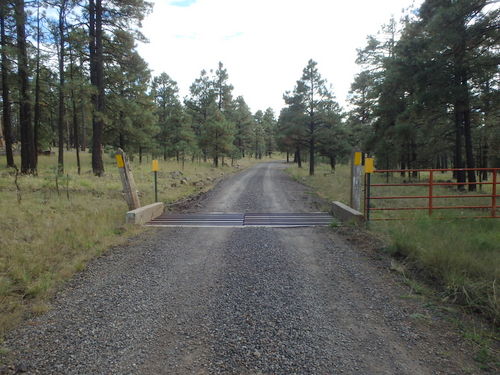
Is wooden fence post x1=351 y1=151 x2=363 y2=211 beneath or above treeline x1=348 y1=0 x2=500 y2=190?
beneath

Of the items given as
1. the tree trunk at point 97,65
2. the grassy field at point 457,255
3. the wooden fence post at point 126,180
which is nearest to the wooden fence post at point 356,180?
the grassy field at point 457,255

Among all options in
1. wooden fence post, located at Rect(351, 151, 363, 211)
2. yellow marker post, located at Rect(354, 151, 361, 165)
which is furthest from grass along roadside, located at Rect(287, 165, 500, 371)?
yellow marker post, located at Rect(354, 151, 361, 165)

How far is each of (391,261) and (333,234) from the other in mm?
1888

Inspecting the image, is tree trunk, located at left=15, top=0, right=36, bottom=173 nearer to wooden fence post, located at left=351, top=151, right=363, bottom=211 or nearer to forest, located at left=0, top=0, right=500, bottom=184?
forest, located at left=0, top=0, right=500, bottom=184

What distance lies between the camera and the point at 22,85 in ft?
52.0

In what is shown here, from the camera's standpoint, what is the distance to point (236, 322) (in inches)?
125

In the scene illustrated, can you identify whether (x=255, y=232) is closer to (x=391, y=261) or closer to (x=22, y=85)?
(x=391, y=261)

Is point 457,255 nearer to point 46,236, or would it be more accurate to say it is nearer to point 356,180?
point 356,180

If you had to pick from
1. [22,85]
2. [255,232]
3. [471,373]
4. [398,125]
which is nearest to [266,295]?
[471,373]

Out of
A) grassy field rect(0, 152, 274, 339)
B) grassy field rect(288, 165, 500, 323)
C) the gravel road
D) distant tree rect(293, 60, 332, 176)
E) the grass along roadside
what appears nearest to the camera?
the gravel road

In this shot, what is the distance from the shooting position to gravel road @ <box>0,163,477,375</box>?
254 cm

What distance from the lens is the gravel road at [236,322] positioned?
8.34 ft

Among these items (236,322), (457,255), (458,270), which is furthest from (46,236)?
(457,255)

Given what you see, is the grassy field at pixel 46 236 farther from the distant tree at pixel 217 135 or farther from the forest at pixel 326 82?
the distant tree at pixel 217 135
